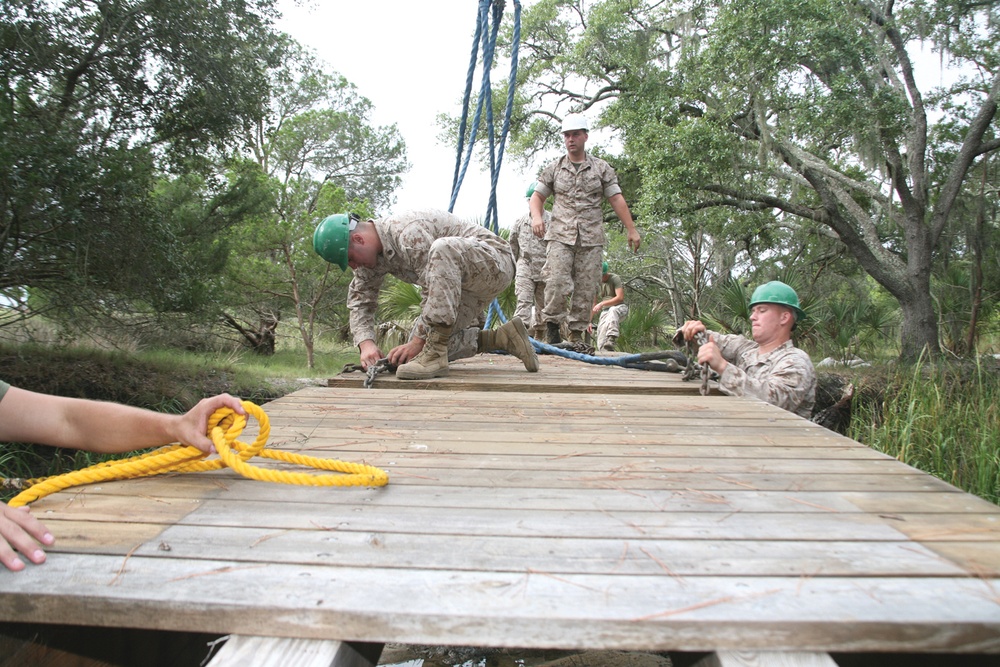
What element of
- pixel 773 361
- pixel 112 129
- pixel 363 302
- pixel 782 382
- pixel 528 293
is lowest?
pixel 782 382

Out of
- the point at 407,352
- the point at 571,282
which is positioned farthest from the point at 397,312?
the point at 407,352

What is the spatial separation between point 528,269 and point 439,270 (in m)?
4.87

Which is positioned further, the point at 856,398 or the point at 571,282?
the point at 856,398

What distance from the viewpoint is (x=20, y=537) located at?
3.93 feet

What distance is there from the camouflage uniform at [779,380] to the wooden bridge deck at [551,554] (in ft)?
4.24

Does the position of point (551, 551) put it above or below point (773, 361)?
below

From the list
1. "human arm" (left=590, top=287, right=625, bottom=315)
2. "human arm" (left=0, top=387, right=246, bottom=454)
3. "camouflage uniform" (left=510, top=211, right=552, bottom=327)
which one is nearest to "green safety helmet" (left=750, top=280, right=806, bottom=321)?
"human arm" (left=0, top=387, right=246, bottom=454)

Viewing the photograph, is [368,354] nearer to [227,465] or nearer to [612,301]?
[227,465]

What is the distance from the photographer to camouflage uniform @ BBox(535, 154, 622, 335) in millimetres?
6371

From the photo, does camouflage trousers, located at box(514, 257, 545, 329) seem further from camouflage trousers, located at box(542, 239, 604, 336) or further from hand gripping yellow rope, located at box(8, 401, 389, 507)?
hand gripping yellow rope, located at box(8, 401, 389, 507)

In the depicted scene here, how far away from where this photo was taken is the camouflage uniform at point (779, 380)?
3.38 meters

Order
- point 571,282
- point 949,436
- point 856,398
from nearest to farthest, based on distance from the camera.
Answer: point 949,436 → point 571,282 → point 856,398

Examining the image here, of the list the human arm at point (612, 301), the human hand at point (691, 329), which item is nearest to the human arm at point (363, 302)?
the human hand at point (691, 329)

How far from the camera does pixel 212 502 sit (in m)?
1.55
